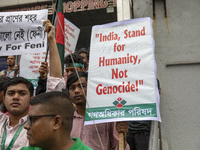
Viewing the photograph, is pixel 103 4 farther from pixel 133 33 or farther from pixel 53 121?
pixel 53 121

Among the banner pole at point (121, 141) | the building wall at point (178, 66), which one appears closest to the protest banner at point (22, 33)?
the banner pole at point (121, 141)

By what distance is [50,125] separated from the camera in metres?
1.82

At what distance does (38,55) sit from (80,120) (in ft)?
9.92

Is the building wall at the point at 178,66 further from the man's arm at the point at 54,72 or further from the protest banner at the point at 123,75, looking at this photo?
the man's arm at the point at 54,72

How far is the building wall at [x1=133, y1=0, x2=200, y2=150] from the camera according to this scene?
4742 mm

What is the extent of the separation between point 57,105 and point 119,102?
3.82 ft

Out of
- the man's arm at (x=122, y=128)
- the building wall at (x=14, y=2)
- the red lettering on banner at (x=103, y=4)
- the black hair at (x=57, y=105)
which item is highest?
the building wall at (x=14, y=2)

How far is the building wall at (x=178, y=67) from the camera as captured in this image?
4742 mm

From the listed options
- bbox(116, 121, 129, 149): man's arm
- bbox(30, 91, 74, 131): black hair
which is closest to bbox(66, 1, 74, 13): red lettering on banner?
bbox(116, 121, 129, 149): man's arm

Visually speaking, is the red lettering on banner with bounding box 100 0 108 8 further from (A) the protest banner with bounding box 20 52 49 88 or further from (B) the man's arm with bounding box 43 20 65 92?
(B) the man's arm with bounding box 43 20 65 92

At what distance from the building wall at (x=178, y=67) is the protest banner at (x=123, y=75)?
2.08m

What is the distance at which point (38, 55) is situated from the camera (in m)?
5.60

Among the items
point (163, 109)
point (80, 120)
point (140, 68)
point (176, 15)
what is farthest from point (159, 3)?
point (80, 120)

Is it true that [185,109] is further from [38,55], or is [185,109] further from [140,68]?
[38,55]
